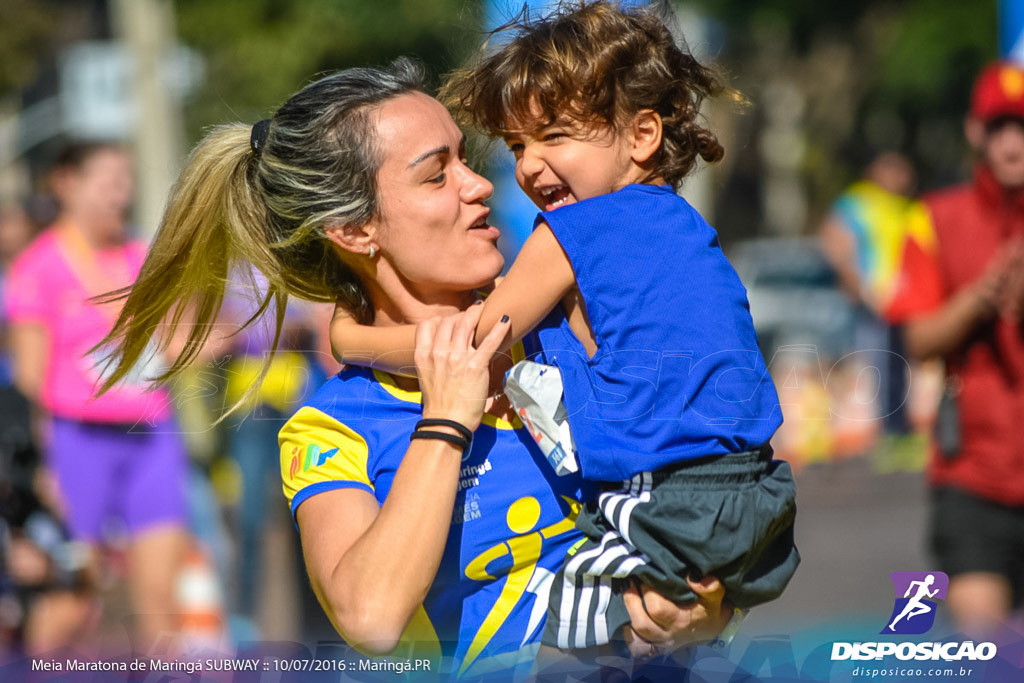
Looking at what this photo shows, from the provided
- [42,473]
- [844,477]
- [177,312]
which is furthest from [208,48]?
[177,312]

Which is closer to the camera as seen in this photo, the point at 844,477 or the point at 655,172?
the point at 655,172

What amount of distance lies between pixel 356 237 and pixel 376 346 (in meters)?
0.23

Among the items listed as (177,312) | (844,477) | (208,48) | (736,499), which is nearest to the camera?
(736,499)

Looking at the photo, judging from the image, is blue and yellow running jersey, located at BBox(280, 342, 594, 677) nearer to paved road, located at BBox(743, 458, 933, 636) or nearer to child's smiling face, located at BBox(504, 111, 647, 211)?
child's smiling face, located at BBox(504, 111, 647, 211)

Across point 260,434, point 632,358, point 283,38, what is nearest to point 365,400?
point 632,358

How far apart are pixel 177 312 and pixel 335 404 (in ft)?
1.48

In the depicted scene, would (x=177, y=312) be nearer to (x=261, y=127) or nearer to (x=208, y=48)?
(x=261, y=127)

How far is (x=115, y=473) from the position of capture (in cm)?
520

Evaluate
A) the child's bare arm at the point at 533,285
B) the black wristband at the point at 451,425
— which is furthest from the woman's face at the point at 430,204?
the black wristband at the point at 451,425

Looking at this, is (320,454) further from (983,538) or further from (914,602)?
(983,538)

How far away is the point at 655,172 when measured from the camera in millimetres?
2383

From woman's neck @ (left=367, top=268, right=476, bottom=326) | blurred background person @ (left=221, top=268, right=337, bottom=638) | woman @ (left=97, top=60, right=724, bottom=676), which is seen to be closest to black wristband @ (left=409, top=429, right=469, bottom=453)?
woman @ (left=97, top=60, right=724, bottom=676)

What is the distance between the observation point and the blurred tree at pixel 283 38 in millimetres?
15469

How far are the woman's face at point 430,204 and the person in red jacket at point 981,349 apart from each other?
2206mm
